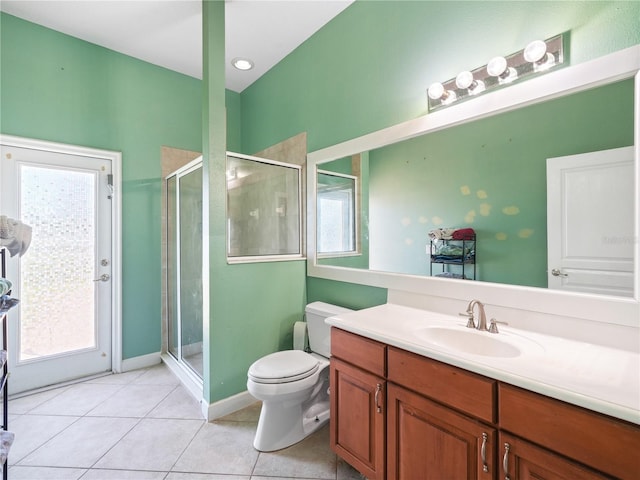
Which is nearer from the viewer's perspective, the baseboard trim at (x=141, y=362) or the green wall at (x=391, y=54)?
the green wall at (x=391, y=54)

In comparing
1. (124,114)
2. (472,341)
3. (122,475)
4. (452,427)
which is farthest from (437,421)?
(124,114)

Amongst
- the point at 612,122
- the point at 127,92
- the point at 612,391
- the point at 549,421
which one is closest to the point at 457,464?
the point at 549,421

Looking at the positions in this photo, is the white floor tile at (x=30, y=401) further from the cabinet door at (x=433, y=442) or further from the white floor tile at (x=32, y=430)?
the cabinet door at (x=433, y=442)

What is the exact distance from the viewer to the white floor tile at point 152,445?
5.35ft

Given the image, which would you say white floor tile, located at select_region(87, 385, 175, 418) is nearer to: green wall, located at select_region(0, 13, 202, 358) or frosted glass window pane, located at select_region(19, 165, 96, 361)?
green wall, located at select_region(0, 13, 202, 358)

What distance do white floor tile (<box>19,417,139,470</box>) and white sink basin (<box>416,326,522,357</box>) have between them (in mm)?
1977

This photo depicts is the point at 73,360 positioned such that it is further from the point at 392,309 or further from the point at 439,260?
the point at 439,260

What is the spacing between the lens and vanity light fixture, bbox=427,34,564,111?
128 cm

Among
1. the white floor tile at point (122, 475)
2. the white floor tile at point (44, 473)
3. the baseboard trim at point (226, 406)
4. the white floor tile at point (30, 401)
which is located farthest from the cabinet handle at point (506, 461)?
the white floor tile at point (30, 401)

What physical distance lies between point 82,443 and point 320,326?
63.4 inches

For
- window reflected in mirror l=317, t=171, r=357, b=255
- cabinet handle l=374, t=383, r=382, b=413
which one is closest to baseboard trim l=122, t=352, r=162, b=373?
window reflected in mirror l=317, t=171, r=357, b=255

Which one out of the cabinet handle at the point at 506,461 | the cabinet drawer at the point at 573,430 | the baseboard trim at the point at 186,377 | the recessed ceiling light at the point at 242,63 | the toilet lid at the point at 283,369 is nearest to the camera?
the cabinet drawer at the point at 573,430

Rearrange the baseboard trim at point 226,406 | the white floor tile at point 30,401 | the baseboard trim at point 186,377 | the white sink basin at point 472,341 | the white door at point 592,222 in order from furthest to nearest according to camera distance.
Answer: the baseboard trim at point 186,377 < the white floor tile at point 30,401 < the baseboard trim at point 226,406 < the white sink basin at point 472,341 < the white door at point 592,222

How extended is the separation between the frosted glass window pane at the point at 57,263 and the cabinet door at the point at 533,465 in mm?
3148
